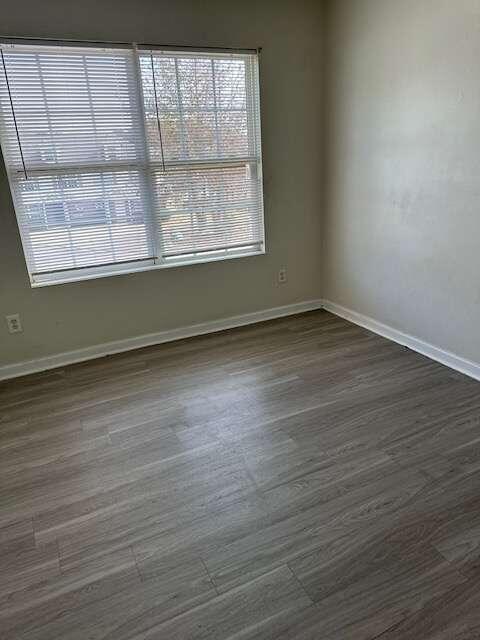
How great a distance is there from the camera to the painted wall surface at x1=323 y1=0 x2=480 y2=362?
256 centimetres

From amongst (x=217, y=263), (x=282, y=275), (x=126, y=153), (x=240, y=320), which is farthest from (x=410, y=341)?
(x=126, y=153)

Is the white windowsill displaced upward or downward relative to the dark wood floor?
upward

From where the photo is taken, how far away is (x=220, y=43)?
312 centimetres

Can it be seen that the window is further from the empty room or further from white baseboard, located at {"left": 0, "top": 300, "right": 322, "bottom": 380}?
white baseboard, located at {"left": 0, "top": 300, "right": 322, "bottom": 380}

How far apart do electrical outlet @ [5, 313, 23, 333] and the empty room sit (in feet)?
0.12

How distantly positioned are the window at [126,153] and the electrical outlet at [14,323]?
0.92 ft

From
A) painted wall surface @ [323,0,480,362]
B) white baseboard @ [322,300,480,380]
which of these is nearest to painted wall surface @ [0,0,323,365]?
painted wall surface @ [323,0,480,362]

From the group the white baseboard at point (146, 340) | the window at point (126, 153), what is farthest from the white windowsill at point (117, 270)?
the white baseboard at point (146, 340)

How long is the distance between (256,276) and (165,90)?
5.23 ft

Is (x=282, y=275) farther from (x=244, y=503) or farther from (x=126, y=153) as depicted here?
(x=244, y=503)

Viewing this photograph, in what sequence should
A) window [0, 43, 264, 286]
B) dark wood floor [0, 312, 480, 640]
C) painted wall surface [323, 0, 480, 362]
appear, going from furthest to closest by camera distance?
window [0, 43, 264, 286] → painted wall surface [323, 0, 480, 362] → dark wood floor [0, 312, 480, 640]

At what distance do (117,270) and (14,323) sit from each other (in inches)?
31.9

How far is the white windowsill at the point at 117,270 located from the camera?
313 centimetres

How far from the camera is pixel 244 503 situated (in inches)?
73.5
